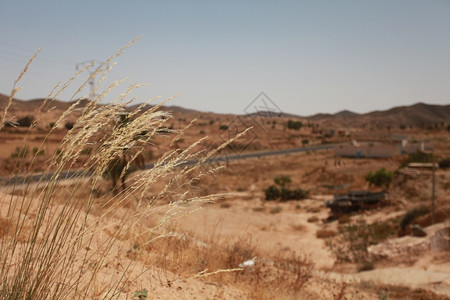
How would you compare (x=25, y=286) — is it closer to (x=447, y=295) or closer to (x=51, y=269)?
(x=51, y=269)

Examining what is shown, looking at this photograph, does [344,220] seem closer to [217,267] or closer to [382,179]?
[382,179]

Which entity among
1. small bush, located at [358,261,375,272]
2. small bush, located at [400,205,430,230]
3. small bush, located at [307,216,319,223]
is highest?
small bush, located at [400,205,430,230]

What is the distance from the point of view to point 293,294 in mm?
4590

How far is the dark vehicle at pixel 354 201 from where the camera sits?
20966 millimetres

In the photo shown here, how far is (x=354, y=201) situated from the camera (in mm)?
21391

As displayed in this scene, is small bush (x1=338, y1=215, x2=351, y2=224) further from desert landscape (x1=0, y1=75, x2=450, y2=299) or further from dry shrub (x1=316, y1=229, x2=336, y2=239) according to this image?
dry shrub (x1=316, y1=229, x2=336, y2=239)

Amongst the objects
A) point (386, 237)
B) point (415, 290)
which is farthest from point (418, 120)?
point (415, 290)

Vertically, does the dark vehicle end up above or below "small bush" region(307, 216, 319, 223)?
above

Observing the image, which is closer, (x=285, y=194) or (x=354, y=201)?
(x=354, y=201)

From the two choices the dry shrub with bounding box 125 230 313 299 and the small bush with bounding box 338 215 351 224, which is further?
the small bush with bounding box 338 215 351 224

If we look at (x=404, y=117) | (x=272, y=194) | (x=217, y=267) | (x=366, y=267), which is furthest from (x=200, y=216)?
(x=404, y=117)

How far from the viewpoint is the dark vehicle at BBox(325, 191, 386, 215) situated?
21.0 m

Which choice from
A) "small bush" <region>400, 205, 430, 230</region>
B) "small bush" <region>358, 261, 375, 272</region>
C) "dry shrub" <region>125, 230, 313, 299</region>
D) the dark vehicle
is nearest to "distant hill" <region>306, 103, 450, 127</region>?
the dark vehicle

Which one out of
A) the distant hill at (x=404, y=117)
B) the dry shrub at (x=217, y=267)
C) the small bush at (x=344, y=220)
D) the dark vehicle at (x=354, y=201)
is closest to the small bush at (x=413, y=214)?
the small bush at (x=344, y=220)
